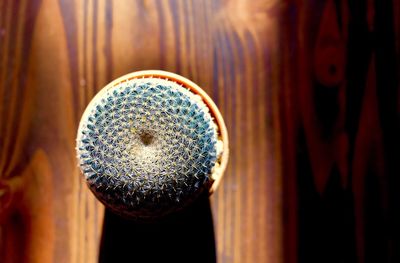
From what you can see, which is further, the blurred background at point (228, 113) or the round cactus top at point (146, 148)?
the blurred background at point (228, 113)

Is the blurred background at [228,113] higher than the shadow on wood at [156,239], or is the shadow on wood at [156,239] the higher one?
the blurred background at [228,113]

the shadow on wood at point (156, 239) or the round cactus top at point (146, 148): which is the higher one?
the round cactus top at point (146, 148)

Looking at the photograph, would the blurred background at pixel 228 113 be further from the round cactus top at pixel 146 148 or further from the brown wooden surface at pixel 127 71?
the round cactus top at pixel 146 148

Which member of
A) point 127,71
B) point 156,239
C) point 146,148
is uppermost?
point 127,71

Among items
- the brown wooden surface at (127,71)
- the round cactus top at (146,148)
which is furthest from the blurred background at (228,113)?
the round cactus top at (146,148)

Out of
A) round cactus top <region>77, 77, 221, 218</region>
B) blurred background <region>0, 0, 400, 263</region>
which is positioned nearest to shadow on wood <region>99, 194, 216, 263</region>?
blurred background <region>0, 0, 400, 263</region>

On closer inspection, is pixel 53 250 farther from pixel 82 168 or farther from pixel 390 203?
pixel 390 203

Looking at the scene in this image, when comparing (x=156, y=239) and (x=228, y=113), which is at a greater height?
(x=228, y=113)

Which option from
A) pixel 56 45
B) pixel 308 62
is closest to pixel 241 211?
pixel 308 62
